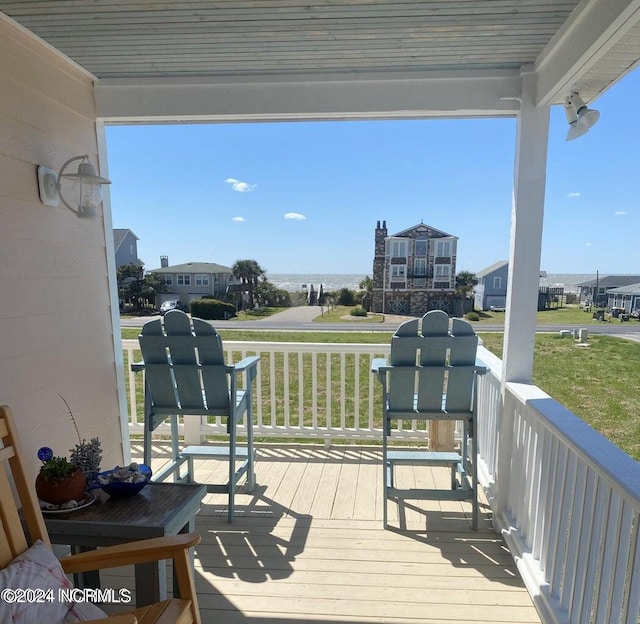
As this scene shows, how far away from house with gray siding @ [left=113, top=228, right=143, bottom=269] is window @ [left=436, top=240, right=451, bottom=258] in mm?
2304

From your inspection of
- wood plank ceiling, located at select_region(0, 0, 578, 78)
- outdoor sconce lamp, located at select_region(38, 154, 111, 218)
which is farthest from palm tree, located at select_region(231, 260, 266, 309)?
wood plank ceiling, located at select_region(0, 0, 578, 78)

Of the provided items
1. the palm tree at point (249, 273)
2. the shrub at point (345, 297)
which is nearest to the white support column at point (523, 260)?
the shrub at point (345, 297)

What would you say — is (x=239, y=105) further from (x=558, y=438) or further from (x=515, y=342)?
(x=558, y=438)

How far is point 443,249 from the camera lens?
3199 millimetres

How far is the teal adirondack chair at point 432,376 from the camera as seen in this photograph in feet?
8.19

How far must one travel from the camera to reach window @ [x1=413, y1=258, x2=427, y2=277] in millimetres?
3140

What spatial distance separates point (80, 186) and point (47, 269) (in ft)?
1.62

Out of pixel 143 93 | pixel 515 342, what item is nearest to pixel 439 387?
pixel 515 342

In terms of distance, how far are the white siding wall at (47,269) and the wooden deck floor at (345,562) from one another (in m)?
1.00

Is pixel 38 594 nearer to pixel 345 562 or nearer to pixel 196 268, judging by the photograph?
pixel 345 562

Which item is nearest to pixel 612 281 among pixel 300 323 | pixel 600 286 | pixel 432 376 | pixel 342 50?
pixel 600 286

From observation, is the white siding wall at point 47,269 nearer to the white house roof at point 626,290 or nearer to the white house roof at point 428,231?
the white house roof at point 428,231

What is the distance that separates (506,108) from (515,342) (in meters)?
1.37

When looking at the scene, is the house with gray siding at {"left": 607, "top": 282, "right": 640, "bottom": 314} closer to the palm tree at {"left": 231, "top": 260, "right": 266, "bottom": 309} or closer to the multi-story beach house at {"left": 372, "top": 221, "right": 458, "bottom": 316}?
the multi-story beach house at {"left": 372, "top": 221, "right": 458, "bottom": 316}
